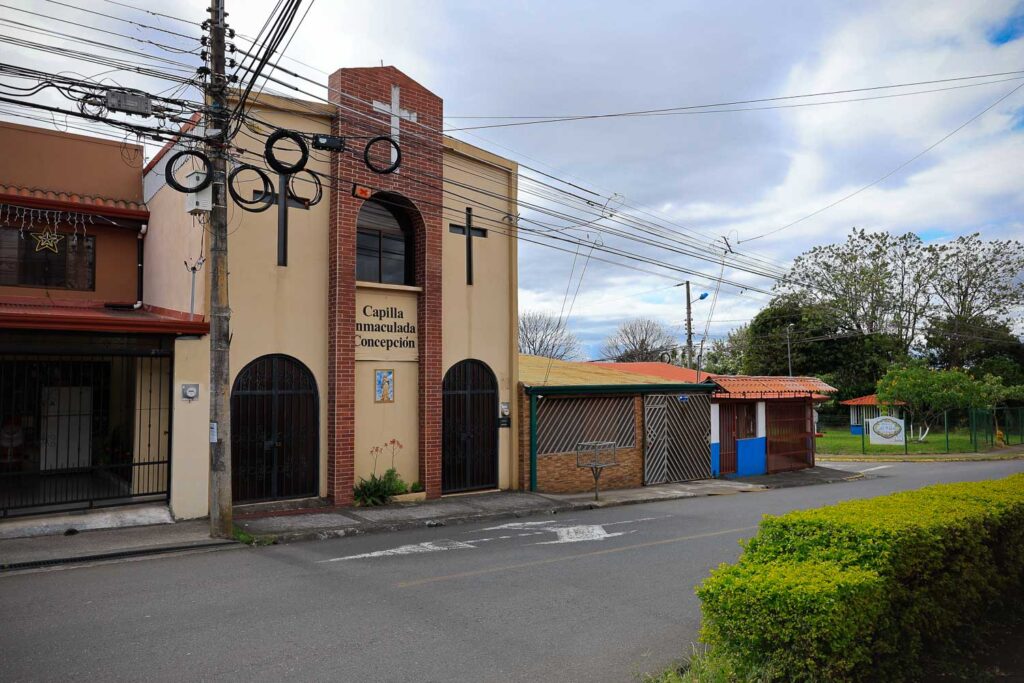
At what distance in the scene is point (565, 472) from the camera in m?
17.1

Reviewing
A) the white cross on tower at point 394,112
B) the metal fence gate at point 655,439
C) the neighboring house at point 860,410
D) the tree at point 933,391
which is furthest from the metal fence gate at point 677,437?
the neighboring house at point 860,410

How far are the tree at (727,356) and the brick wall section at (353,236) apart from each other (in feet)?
162

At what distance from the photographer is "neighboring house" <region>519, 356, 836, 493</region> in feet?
55.7

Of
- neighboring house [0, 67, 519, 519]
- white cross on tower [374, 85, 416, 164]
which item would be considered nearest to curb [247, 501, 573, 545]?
neighboring house [0, 67, 519, 519]

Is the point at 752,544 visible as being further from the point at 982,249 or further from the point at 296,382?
the point at 982,249

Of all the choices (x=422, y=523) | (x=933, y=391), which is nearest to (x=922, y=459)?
(x=933, y=391)

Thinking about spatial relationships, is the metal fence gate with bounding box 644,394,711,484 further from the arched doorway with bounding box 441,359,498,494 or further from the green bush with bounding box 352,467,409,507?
the green bush with bounding box 352,467,409,507

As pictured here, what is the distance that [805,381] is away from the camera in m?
24.8

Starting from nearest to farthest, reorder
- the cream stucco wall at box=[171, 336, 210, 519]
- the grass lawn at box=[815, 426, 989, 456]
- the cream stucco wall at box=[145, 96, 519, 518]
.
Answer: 1. the cream stucco wall at box=[171, 336, 210, 519]
2. the cream stucco wall at box=[145, 96, 519, 518]
3. the grass lawn at box=[815, 426, 989, 456]

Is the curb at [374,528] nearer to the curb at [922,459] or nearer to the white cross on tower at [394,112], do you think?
the white cross on tower at [394,112]

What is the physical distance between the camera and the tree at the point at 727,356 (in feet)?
203

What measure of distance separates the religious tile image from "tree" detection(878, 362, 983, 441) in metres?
29.0

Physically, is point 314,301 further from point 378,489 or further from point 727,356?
point 727,356

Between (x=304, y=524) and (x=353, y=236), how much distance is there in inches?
217
